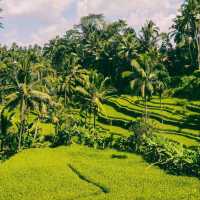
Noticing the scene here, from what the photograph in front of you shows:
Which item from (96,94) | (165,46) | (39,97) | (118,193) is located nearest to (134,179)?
(118,193)

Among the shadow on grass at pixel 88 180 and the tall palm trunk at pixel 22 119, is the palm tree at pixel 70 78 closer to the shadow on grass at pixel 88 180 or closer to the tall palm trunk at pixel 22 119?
the tall palm trunk at pixel 22 119

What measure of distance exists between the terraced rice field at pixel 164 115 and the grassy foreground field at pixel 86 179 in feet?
30.4

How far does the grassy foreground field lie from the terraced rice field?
9.28m

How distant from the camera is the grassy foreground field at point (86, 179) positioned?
40.9 meters

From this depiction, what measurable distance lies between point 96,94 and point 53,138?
814 centimetres

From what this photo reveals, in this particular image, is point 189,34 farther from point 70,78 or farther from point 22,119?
point 22,119

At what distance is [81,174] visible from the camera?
47.4 meters

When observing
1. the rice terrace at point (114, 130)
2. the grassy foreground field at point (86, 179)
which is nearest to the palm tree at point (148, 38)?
the rice terrace at point (114, 130)

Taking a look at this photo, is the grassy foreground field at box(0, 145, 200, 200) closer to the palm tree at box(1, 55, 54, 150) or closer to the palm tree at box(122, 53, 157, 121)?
the palm tree at box(1, 55, 54, 150)

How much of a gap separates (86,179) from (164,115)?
90.5 ft

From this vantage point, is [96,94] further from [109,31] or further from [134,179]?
[109,31]

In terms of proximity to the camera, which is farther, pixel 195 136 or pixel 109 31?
pixel 109 31

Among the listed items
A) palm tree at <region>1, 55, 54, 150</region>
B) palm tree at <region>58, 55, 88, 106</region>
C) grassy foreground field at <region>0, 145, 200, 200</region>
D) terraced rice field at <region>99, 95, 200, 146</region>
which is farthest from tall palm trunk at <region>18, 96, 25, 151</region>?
palm tree at <region>58, 55, 88, 106</region>

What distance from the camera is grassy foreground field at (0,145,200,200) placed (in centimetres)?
4094
